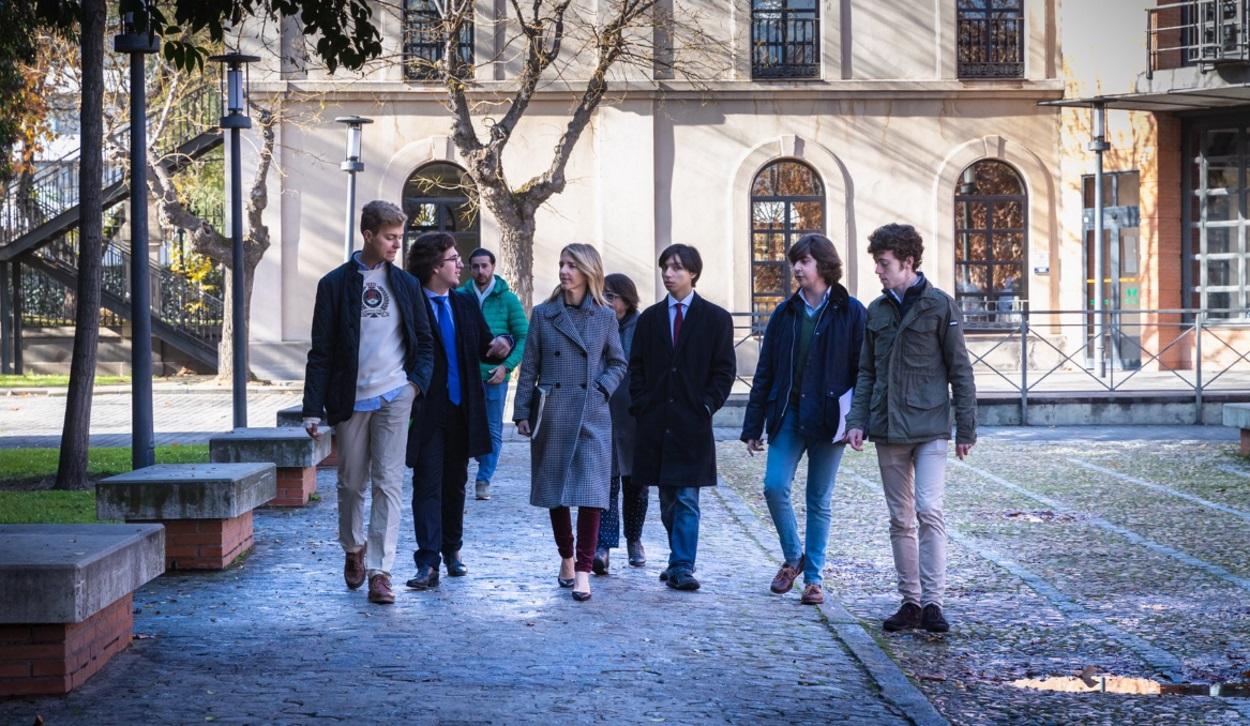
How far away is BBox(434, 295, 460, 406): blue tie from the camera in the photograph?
8.89m

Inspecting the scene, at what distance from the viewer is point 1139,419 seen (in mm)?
20266

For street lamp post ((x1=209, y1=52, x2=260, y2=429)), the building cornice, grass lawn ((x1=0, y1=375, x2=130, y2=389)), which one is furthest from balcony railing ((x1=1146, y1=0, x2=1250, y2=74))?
grass lawn ((x1=0, y1=375, x2=130, y2=389))

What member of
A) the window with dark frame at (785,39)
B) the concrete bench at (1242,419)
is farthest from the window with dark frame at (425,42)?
the concrete bench at (1242,419)

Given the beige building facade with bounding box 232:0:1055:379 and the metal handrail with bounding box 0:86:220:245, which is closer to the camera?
the beige building facade with bounding box 232:0:1055:379

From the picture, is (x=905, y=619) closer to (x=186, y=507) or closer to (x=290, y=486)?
(x=186, y=507)

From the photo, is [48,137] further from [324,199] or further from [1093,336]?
[1093,336]

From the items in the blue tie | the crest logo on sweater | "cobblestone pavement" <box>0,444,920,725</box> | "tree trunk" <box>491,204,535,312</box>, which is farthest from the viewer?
"tree trunk" <box>491,204,535,312</box>

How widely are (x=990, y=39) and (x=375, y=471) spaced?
23.5m

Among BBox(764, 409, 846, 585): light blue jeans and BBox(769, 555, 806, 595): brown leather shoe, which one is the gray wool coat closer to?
BBox(764, 409, 846, 585): light blue jeans

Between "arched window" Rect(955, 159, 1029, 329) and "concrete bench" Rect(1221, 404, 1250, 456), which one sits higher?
"arched window" Rect(955, 159, 1029, 329)

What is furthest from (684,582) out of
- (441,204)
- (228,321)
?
(441,204)

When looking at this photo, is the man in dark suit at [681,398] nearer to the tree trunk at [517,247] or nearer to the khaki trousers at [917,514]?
the khaki trousers at [917,514]

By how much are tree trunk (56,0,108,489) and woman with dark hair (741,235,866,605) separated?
20.7ft

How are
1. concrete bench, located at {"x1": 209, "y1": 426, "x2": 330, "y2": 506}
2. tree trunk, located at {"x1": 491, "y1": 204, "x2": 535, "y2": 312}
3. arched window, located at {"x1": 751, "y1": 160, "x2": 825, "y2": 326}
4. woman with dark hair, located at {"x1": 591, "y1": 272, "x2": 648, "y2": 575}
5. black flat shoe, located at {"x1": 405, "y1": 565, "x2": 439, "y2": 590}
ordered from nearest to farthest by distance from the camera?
1. black flat shoe, located at {"x1": 405, "y1": 565, "x2": 439, "y2": 590}
2. woman with dark hair, located at {"x1": 591, "y1": 272, "x2": 648, "y2": 575}
3. concrete bench, located at {"x1": 209, "y1": 426, "x2": 330, "y2": 506}
4. tree trunk, located at {"x1": 491, "y1": 204, "x2": 535, "y2": 312}
5. arched window, located at {"x1": 751, "y1": 160, "x2": 825, "y2": 326}
